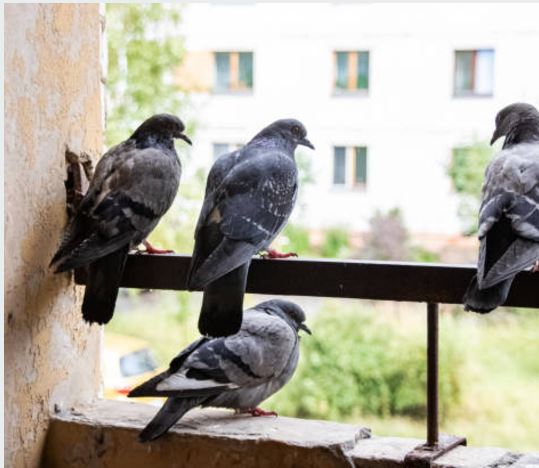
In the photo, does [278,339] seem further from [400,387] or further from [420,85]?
[420,85]

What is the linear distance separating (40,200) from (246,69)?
19.5 ft

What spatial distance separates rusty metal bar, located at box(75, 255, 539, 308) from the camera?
79.3 inches

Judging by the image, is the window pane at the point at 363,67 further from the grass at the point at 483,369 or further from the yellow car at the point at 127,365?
the yellow car at the point at 127,365

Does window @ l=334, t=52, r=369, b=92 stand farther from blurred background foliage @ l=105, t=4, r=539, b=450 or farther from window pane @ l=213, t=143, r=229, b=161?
window pane @ l=213, t=143, r=229, b=161

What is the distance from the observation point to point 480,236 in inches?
77.9

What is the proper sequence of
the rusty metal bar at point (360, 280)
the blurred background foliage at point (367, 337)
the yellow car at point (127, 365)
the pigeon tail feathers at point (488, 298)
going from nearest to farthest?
1. the pigeon tail feathers at point (488, 298)
2. the rusty metal bar at point (360, 280)
3. the yellow car at point (127, 365)
4. the blurred background foliage at point (367, 337)

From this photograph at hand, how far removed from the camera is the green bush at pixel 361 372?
711 centimetres

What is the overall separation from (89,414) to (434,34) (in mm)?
6069

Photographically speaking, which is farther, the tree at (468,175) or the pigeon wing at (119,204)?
the tree at (468,175)

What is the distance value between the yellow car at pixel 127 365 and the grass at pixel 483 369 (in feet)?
3.35

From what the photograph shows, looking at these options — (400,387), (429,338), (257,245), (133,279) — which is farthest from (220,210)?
(400,387)

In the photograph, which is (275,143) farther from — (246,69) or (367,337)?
(246,69)

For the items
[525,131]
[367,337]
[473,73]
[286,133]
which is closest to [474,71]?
[473,73]

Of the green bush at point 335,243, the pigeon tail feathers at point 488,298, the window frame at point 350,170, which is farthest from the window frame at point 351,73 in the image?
the pigeon tail feathers at point 488,298
